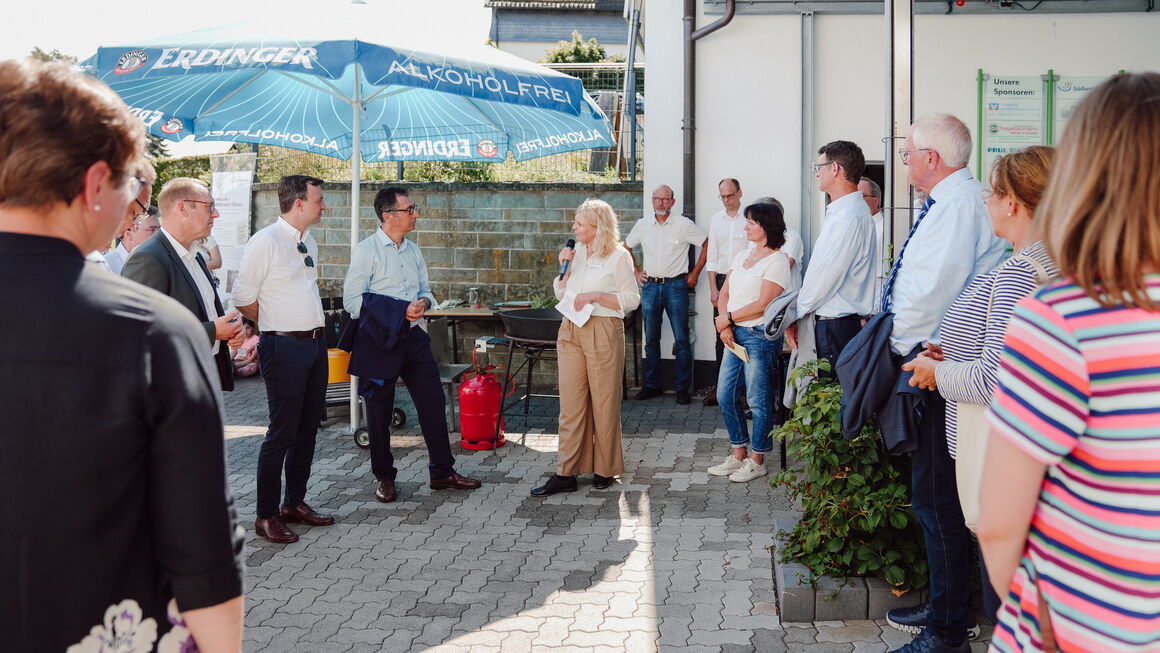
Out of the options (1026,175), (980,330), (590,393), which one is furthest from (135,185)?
(590,393)

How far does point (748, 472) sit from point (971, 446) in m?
3.68

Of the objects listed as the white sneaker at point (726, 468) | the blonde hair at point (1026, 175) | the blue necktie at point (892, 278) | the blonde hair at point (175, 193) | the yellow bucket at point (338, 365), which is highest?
the blonde hair at point (175, 193)

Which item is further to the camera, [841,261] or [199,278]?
[841,261]

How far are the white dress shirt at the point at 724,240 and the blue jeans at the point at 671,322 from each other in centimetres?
44

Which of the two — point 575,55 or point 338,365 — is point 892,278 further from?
point 575,55

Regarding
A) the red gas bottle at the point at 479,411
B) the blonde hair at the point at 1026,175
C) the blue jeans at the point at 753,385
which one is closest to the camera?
the blonde hair at the point at 1026,175

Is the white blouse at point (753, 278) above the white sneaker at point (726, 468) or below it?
above

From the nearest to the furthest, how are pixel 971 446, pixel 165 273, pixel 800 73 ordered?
pixel 971 446
pixel 165 273
pixel 800 73

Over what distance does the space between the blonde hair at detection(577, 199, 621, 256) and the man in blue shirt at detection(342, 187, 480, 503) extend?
1156mm

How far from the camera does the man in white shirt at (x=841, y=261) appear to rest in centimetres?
503

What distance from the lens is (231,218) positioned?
39.1 feet

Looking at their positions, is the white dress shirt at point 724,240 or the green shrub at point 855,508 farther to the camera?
the white dress shirt at point 724,240

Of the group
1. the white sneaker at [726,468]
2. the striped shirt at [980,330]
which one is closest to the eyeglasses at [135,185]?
the striped shirt at [980,330]

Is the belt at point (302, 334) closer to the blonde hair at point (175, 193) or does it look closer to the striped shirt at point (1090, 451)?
the blonde hair at point (175, 193)
